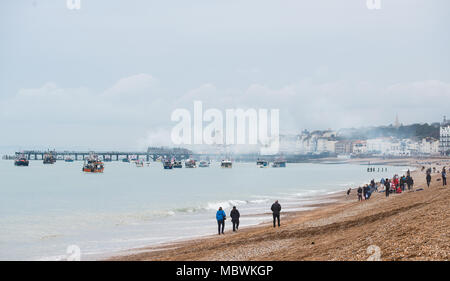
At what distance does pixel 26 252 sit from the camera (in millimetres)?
22109

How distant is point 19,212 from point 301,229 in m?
32.2

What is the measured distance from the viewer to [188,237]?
24.1 meters

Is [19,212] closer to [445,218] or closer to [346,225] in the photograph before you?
[346,225]
